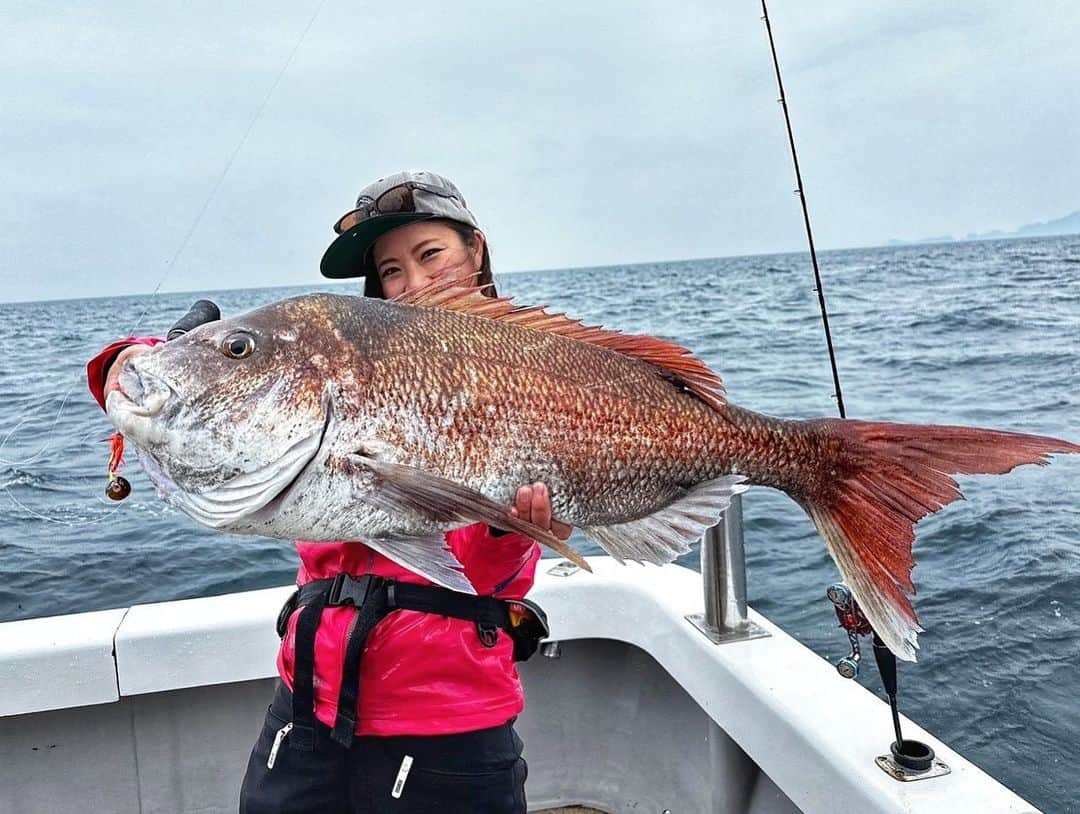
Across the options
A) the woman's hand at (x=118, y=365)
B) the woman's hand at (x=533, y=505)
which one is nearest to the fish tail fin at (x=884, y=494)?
the woman's hand at (x=533, y=505)

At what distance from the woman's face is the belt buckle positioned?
83cm

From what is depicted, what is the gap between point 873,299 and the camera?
92.8 feet

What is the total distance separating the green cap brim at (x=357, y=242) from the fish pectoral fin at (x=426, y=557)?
106 centimetres

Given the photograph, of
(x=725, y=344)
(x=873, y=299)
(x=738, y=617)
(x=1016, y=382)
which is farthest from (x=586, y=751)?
(x=873, y=299)

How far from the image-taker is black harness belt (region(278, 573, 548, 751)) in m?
2.03

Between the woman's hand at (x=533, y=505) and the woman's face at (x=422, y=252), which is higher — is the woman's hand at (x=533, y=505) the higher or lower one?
the lower one

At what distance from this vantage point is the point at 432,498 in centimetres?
162

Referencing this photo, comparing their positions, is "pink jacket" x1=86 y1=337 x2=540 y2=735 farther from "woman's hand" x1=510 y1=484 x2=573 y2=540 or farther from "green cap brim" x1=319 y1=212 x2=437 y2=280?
"green cap brim" x1=319 y1=212 x2=437 y2=280

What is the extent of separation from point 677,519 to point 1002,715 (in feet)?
12.5

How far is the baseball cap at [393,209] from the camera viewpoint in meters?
2.42

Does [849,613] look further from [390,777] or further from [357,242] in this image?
[357,242]

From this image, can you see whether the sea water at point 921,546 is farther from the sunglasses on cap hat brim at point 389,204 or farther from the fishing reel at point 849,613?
the sunglasses on cap hat brim at point 389,204

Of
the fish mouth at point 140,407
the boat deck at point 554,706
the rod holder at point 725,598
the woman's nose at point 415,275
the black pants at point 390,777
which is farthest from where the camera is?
the rod holder at point 725,598

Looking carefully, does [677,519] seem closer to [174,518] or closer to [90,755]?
[90,755]
